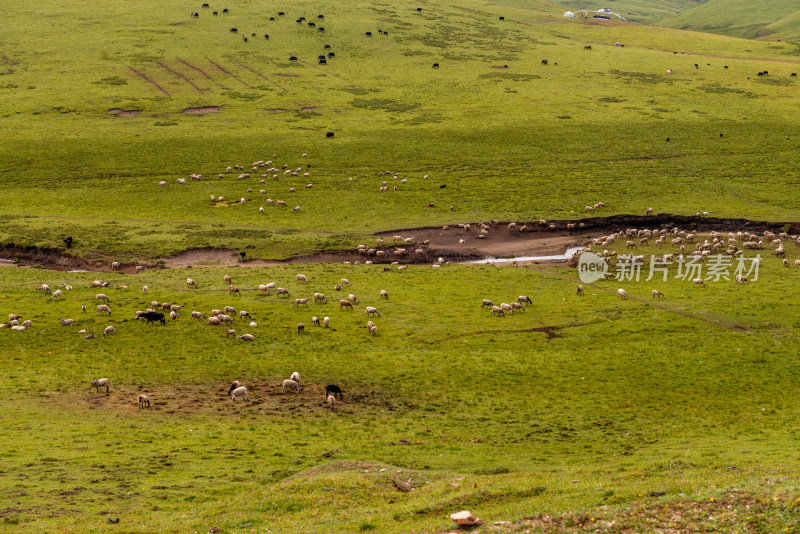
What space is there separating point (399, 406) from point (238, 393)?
25.3 ft

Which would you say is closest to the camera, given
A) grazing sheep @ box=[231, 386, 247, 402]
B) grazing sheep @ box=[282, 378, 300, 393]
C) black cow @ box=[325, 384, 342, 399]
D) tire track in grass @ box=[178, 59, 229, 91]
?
grazing sheep @ box=[231, 386, 247, 402]

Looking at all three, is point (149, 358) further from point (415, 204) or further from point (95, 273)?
point (415, 204)

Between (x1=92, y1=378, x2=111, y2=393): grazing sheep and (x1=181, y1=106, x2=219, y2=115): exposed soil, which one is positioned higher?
(x1=181, y1=106, x2=219, y2=115): exposed soil

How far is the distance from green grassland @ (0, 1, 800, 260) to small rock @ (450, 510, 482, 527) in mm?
44796

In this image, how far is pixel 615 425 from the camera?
32.9 metres

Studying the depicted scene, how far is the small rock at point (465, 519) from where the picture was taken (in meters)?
20.3

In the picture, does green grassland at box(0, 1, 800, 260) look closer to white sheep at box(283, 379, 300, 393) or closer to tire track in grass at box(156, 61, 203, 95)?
tire track in grass at box(156, 61, 203, 95)

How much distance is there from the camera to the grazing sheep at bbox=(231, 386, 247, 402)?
3494cm

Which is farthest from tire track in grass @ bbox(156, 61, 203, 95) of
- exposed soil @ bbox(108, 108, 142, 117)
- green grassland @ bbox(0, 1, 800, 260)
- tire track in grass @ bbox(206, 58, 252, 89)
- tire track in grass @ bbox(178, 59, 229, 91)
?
exposed soil @ bbox(108, 108, 142, 117)

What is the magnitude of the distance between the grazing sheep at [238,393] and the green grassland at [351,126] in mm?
28634

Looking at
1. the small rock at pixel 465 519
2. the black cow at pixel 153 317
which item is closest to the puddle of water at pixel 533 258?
the black cow at pixel 153 317

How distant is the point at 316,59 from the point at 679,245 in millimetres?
78767

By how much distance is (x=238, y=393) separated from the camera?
35219 millimetres

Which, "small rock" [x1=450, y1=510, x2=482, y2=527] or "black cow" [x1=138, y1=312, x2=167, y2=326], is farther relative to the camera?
"black cow" [x1=138, y1=312, x2=167, y2=326]
